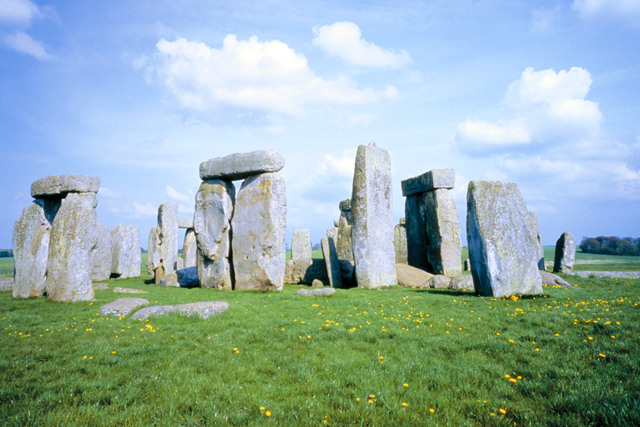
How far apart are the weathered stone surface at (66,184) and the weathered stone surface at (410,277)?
11250 mm

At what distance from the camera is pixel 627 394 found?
11.2 ft

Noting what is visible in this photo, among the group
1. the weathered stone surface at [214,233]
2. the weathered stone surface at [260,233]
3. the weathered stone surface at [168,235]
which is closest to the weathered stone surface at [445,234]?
the weathered stone surface at [260,233]

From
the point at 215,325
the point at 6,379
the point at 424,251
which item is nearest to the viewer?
the point at 6,379

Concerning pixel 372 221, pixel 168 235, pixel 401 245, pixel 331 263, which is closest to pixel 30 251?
pixel 168 235

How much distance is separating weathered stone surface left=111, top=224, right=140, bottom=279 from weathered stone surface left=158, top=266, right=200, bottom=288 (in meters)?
7.14

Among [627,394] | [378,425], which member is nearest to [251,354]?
[378,425]

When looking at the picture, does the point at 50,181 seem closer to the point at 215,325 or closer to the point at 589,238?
the point at 215,325

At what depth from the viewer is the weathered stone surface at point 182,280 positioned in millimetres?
16016

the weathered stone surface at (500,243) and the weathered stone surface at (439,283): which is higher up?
the weathered stone surface at (500,243)

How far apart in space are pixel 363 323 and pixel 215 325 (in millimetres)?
2849

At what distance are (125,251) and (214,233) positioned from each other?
10624 millimetres

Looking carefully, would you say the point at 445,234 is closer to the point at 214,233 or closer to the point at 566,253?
the point at 566,253

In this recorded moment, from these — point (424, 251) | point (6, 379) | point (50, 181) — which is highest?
point (50, 181)

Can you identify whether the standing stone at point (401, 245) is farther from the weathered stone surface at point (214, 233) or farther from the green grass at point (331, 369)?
the green grass at point (331, 369)
